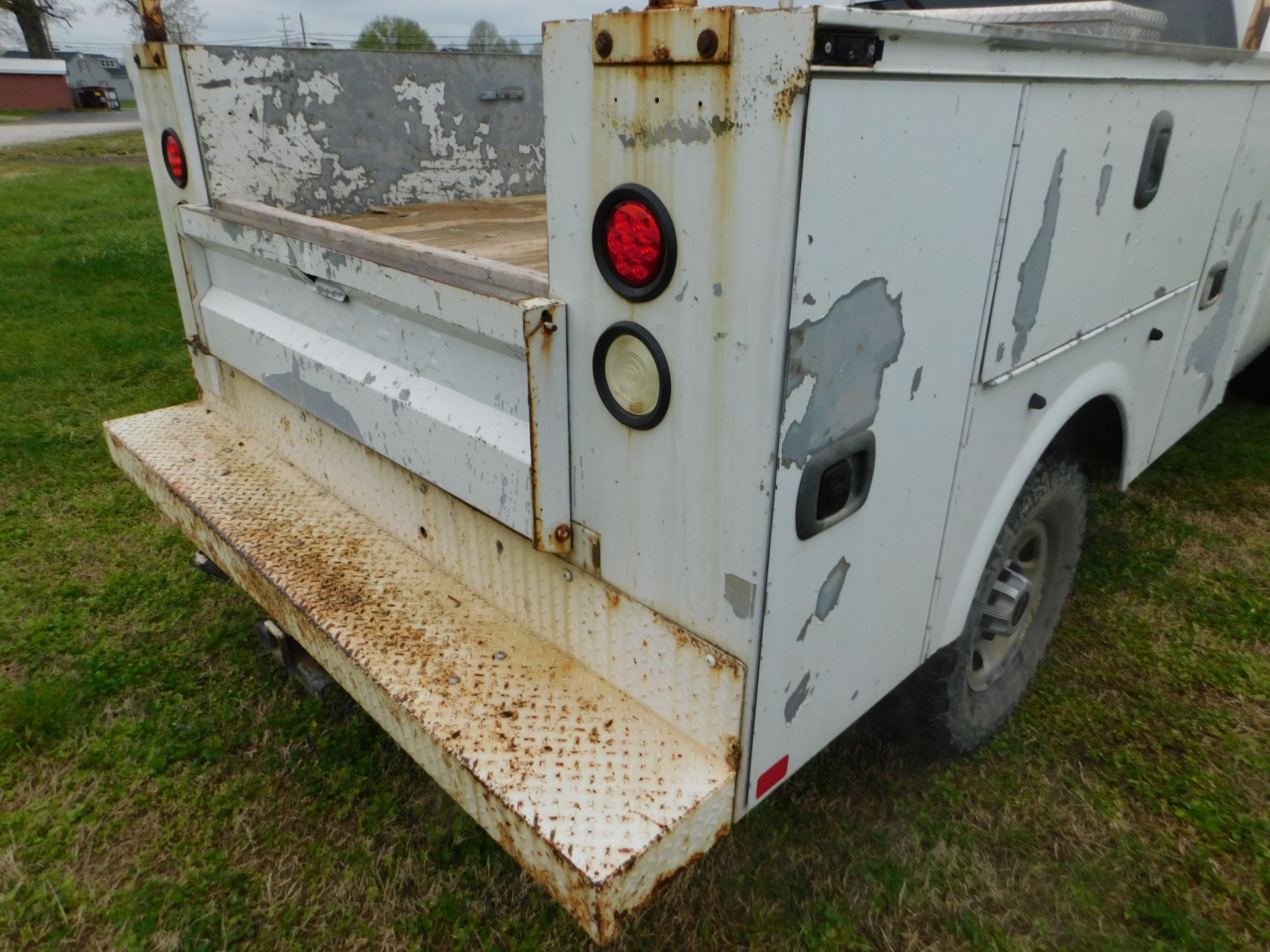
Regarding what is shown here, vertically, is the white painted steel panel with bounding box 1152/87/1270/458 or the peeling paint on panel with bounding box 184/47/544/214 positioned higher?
the peeling paint on panel with bounding box 184/47/544/214

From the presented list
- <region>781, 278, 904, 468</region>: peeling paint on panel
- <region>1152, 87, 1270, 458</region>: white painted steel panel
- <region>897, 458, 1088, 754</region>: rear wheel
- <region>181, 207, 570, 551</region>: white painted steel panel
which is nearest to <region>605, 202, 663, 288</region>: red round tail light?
<region>181, 207, 570, 551</region>: white painted steel panel

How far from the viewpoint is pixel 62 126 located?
2606 centimetres

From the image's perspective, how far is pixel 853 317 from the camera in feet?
4.43

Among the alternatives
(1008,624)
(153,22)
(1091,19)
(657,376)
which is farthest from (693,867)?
(153,22)

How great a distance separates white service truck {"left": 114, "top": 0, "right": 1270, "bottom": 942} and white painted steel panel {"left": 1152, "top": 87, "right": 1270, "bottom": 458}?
0.04 metres

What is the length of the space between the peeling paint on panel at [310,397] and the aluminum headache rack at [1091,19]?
4.88ft

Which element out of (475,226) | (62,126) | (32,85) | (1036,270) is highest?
(1036,270)

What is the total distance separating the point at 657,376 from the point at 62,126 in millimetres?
31062

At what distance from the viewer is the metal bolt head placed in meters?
1.18

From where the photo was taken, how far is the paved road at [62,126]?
71.3 feet

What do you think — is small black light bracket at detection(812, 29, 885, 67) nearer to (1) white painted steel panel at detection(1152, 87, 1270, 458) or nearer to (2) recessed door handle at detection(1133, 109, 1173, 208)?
(2) recessed door handle at detection(1133, 109, 1173, 208)

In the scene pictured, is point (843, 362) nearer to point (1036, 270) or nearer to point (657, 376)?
point (657, 376)

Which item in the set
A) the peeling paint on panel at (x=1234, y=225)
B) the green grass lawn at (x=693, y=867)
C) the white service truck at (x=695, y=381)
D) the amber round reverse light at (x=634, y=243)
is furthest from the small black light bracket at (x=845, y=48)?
the peeling paint on panel at (x=1234, y=225)

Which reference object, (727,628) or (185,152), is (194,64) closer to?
(185,152)
